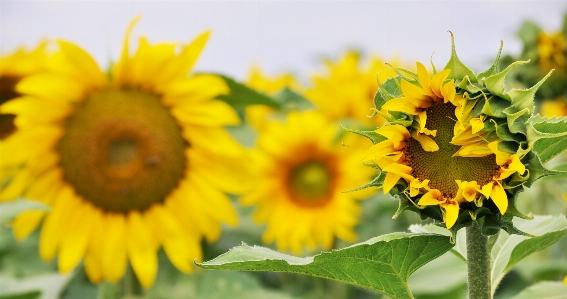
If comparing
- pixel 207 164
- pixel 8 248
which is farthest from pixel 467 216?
pixel 8 248

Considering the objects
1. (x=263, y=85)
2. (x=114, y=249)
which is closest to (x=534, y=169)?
(x=114, y=249)

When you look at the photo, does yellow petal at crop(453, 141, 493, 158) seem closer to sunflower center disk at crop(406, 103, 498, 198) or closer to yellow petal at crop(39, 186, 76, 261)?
sunflower center disk at crop(406, 103, 498, 198)

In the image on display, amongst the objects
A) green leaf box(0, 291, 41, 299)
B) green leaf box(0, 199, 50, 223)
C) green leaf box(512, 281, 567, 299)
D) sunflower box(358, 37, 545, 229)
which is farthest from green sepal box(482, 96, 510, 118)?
green leaf box(0, 291, 41, 299)

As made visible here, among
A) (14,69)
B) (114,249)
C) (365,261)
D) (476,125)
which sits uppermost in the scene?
(476,125)

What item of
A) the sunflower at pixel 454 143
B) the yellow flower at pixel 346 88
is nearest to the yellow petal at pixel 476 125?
the sunflower at pixel 454 143

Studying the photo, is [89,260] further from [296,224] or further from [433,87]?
[433,87]

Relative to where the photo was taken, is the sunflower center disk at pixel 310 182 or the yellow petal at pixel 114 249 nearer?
the yellow petal at pixel 114 249

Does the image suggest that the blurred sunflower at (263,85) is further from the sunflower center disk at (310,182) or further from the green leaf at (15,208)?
the green leaf at (15,208)

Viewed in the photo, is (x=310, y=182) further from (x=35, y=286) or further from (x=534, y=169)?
(x=534, y=169)
